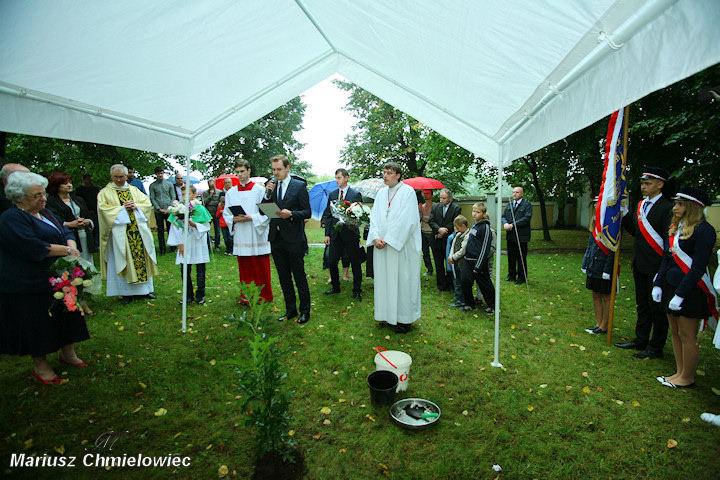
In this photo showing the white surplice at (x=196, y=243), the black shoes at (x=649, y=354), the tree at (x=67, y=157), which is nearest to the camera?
the black shoes at (x=649, y=354)

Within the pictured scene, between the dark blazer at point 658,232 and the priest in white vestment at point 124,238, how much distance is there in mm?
7315

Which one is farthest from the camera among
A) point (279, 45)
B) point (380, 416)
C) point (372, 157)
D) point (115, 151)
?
point (372, 157)

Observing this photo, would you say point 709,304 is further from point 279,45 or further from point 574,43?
point 279,45

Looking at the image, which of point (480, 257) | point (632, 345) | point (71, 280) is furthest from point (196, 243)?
point (632, 345)

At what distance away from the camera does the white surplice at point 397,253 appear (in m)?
4.85

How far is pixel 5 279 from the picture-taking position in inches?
128

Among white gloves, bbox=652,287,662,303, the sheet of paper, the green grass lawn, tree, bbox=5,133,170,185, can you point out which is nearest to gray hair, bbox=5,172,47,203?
the green grass lawn

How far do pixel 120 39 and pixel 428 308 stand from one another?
5527 mm

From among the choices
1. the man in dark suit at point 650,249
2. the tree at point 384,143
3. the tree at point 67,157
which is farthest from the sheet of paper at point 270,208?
the tree at point 384,143

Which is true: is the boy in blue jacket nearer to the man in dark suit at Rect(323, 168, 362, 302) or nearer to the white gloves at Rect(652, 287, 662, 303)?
the man in dark suit at Rect(323, 168, 362, 302)

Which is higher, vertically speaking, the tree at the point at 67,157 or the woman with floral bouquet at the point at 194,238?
the tree at the point at 67,157

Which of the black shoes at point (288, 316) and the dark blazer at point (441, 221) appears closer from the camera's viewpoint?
the black shoes at point (288, 316)

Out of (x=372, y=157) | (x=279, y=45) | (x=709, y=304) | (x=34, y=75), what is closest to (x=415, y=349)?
(x=709, y=304)
